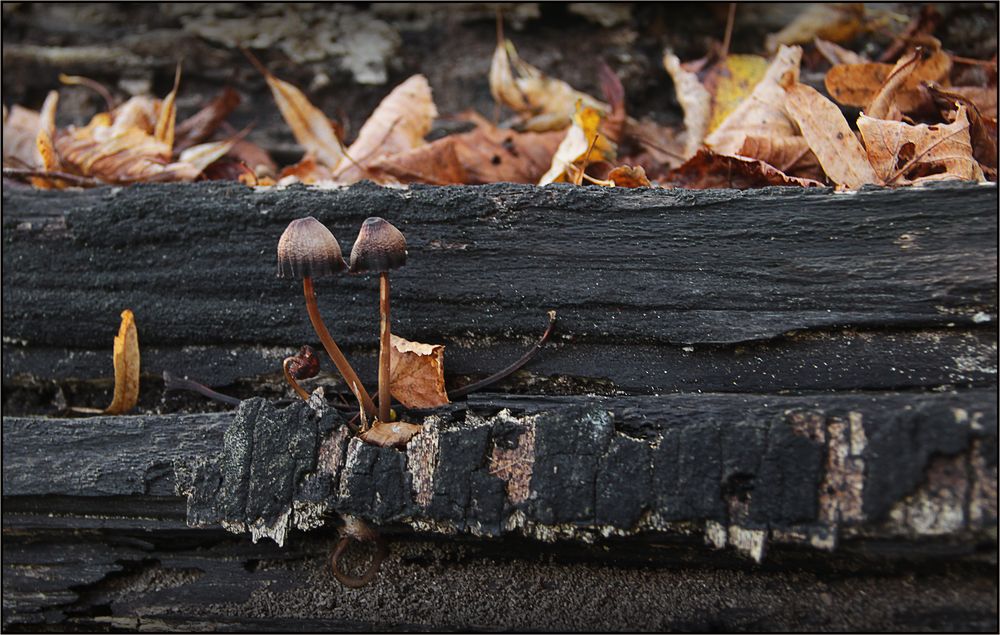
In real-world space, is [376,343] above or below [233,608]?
above

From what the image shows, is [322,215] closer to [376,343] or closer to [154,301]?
[376,343]

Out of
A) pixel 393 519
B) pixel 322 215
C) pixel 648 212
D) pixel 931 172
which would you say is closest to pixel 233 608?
pixel 393 519

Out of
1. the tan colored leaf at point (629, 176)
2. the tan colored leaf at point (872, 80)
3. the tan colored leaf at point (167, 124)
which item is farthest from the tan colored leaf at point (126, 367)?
the tan colored leaf at point (872, 80)

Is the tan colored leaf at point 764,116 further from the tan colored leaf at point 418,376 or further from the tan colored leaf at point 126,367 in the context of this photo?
the tan colored leaf at point 126,367

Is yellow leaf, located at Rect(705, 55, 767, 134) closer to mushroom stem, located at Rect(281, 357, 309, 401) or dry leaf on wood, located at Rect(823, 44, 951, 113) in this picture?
dry leaf on wood, located at Rect(823, 44, 951, 113)

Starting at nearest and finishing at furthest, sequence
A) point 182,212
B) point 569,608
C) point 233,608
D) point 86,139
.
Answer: point 569,608 < point 233,608 < point 182,212 < point 86,139

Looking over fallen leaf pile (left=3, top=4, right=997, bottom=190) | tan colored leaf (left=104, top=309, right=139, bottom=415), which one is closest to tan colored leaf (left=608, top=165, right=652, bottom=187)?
fallen leaf pile (left=3, top=4, right=997, bottom=190)

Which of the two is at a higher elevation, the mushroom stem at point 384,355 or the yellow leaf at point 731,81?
the yellow leaf at point 731,81
